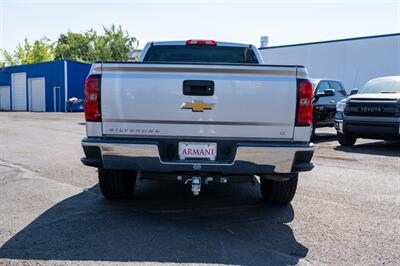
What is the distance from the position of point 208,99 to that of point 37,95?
38.7 m

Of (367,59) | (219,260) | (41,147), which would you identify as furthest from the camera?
(367,59)

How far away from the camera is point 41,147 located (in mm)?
10289


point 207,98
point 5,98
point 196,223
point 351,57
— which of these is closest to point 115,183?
point 196,223

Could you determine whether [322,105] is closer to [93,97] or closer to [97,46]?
[93,97]

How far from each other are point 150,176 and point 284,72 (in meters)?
1.69

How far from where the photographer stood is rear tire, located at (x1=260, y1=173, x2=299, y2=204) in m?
4.81

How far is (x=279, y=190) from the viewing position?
192 inches

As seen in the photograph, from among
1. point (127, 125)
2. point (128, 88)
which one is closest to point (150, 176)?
point (127, 125)

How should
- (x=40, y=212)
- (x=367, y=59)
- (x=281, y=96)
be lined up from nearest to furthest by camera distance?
(x=281, y=96) → (x=40, y=212) → (x=367, y=59)

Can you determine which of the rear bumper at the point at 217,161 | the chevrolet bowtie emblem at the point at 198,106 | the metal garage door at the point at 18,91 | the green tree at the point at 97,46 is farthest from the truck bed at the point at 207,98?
the green tree at the point at 97,46

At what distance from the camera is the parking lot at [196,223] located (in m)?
3.45

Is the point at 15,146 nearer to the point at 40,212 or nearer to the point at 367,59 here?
the point at 40,212

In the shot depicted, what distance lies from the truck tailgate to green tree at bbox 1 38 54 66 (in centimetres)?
6668

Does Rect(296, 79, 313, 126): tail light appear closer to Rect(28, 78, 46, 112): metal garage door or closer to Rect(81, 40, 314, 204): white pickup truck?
Rect(81, 40, 314, 204): white pickup truck
